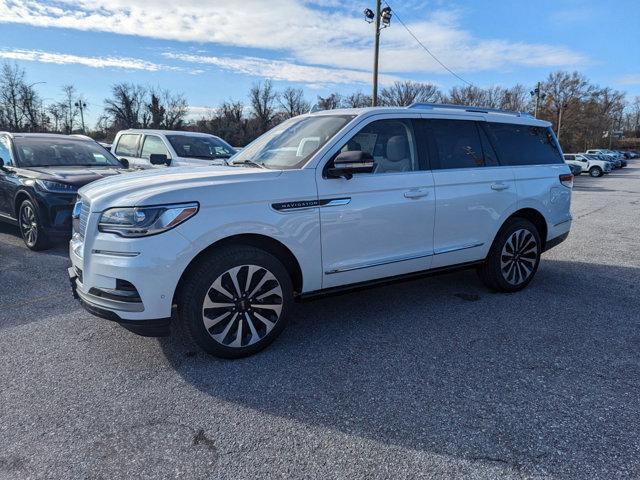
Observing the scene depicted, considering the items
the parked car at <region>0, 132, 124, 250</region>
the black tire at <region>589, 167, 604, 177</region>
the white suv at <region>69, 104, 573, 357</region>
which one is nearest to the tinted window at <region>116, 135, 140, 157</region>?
the parked car at <region>0, 132, 124, 250</region>

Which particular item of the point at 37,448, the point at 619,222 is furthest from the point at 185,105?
the point at 37,448

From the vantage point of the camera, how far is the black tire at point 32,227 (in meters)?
6.72

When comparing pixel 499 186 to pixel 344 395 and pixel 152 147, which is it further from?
pixel 152 147

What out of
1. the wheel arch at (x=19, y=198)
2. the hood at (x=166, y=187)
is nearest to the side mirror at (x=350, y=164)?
the hood at (x=166, y=187)

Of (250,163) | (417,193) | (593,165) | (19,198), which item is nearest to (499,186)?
(417,193)

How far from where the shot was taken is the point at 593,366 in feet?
11.4

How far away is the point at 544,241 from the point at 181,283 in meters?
4.25

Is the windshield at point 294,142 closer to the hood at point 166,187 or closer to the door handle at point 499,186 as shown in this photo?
the hood at point 166,187

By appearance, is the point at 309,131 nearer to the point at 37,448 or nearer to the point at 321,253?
the point at 321,253

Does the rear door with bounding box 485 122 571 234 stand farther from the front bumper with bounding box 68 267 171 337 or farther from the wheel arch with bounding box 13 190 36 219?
the wheel arch with bounding box 13 190 36 219

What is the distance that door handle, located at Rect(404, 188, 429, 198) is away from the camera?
413 cm

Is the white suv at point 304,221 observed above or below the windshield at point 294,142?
below

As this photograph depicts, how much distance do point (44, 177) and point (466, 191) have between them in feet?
19.4

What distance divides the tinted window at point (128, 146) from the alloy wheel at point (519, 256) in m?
8.72
